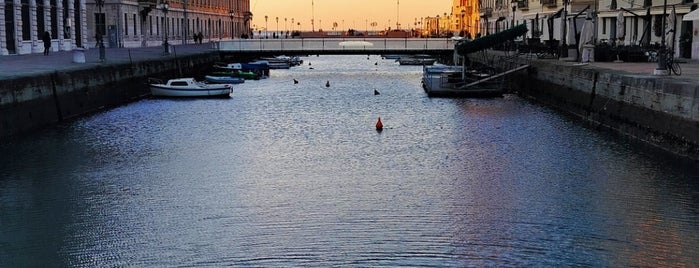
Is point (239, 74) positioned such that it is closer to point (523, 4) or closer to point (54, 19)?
point (54, 19)

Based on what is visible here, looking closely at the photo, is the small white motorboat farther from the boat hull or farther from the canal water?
the canal water

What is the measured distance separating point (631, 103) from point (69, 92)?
74.1 feet

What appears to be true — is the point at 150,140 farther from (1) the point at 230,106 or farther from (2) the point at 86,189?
(1) the point at 230,106

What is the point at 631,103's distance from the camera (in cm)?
3159

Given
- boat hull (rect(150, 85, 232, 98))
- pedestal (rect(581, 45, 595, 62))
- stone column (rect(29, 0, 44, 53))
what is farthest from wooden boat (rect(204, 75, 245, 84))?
pedestal (rect(581, 45, 595, 62))

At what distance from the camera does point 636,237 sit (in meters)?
17.4

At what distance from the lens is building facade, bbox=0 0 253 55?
5425cm

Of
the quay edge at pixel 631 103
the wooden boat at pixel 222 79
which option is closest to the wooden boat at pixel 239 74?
the wooden boat at pixel 222 79

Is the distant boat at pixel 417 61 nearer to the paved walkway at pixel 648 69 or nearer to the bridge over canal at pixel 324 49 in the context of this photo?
the bridge over canal at pixel 324 49

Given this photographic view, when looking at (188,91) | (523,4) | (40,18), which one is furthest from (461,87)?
(523,4)

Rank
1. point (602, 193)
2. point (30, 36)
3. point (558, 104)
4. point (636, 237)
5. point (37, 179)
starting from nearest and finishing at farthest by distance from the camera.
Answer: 1. point (636, 237)
2. point (602, 193)
3. point (37, 179)
4. point (558, 104)
5. point (30, 36)

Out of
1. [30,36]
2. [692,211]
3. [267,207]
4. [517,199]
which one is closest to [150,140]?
[267,207]

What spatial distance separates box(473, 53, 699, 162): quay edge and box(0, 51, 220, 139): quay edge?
20872 millimetres

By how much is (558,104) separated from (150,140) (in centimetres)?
1985
